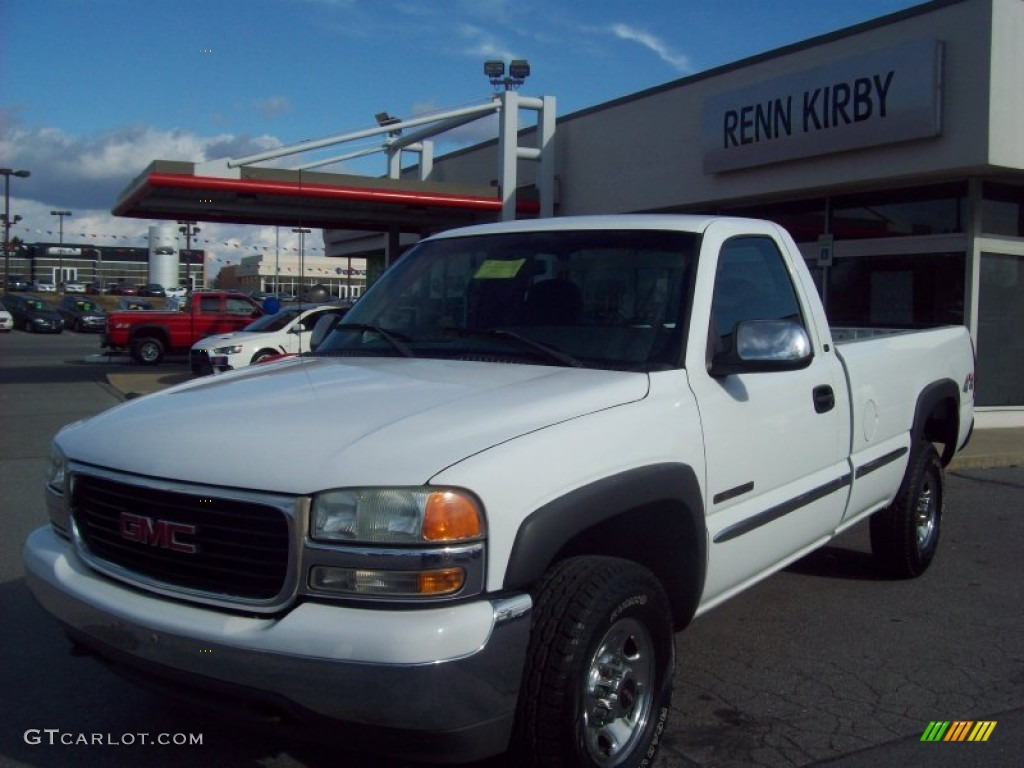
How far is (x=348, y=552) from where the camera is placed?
2598mm

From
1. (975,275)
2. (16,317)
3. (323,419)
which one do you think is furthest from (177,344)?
(16,317)

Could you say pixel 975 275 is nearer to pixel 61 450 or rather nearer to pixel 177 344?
pixel 61 450

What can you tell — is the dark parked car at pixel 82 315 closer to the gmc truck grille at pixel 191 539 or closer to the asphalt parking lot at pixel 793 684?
the asphalt parking lot at pixel 793 684

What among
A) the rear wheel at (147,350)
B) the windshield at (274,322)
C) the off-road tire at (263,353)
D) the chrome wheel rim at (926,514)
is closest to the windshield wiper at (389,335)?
the chrome wheel rim at (926,514)

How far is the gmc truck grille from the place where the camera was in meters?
2.71

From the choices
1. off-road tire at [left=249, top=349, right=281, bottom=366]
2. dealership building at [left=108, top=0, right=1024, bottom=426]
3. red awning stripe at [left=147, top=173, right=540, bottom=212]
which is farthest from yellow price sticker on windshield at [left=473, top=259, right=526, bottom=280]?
off-road tire at [left=249, top=349, right=281, bottom=366]

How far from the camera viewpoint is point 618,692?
10.2 feet

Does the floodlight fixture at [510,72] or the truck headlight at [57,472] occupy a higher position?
the floodlight fixture at [510,72]

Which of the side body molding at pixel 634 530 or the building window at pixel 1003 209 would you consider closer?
the side body molding at pixel 634 530

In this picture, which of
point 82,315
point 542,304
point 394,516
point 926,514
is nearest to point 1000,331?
point 926,514

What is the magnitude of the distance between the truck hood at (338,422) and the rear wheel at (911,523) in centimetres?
287

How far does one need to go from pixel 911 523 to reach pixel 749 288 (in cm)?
216

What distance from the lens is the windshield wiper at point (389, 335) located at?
402cm

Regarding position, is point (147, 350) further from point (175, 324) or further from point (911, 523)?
point (911, 523)
